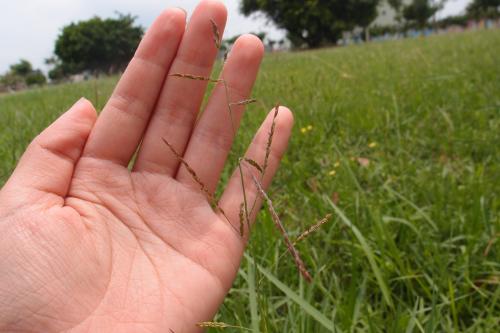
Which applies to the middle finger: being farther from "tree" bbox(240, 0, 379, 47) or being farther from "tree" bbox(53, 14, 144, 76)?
"tree" bbox(53, 14, 144, 76)

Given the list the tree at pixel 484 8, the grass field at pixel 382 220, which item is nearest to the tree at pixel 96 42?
the tree at pixel 484 8

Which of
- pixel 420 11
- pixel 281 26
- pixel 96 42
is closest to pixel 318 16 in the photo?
pixel 281 26

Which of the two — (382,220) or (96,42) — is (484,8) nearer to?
(96,42)

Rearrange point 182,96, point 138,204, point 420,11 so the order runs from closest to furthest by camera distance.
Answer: point 138,204
point 182,96
point 420,11

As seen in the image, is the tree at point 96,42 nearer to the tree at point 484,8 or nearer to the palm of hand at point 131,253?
the tree at point 484,8

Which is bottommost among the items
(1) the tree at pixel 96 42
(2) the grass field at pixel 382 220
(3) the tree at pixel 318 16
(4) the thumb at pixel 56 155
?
(2) the grass field at pixel 382 220

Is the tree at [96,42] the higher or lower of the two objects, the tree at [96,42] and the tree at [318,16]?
the higher

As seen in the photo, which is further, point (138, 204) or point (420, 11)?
point (420, 11)

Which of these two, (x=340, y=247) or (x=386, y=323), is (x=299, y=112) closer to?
(x=340, y=247)
